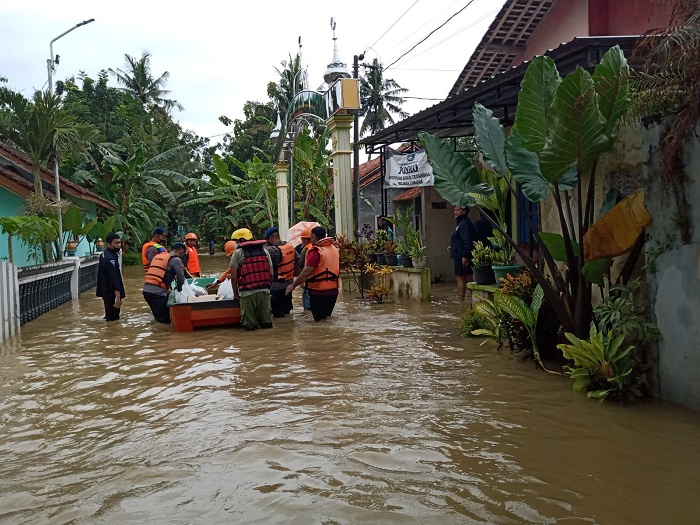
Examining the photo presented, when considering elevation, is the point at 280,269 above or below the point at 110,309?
above

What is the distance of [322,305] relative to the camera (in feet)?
35.5

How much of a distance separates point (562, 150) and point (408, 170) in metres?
9.21

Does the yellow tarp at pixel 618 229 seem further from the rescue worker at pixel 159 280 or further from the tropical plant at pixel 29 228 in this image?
the tropical plant at pixel 29 228

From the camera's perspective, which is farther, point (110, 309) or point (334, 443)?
point (110, 309)

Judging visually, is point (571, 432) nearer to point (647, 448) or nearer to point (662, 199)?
point (647, 448)

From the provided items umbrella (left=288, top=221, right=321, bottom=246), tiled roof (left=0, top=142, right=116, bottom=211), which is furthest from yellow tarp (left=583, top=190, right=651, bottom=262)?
tiled roof (left=0, top=142, right=116, bottom=211)

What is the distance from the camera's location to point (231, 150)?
1784 inches

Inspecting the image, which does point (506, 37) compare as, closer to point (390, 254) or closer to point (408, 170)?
point (408, 170)

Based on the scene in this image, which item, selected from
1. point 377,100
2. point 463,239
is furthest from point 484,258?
point 377,100

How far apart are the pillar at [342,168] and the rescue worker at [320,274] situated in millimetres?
4366

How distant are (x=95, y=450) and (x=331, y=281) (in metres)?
6.23

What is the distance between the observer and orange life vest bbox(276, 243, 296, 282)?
37.4ft

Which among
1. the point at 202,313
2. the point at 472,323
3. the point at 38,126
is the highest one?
the point at 38,126

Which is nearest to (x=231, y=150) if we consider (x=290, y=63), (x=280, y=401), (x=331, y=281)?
(x=290, y=63)
